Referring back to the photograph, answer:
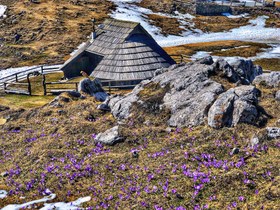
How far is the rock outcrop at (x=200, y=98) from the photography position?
55.4ft

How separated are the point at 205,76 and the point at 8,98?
22479mm

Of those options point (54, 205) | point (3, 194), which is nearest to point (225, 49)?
point (3, 194)

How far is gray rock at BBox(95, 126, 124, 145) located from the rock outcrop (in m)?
2.06

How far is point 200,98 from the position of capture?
18.8 meters

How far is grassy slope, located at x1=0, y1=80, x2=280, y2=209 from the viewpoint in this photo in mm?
13266

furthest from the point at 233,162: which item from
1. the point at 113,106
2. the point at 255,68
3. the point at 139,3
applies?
the point at 139,3

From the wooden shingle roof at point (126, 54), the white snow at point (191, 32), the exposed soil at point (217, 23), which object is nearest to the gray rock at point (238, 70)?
the wooden shingle roof at point (126, 54)

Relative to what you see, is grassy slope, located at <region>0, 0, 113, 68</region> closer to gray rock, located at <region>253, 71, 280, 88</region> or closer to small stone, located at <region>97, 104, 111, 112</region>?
small stone, located at <region>97, 104, 111, 112</region>

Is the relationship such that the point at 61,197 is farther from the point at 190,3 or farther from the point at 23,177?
the point at 190,3

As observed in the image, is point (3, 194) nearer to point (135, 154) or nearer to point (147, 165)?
point (135, 154)

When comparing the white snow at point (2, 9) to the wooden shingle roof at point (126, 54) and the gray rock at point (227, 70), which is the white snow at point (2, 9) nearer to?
the wooden shingle roof at point (126, 54)

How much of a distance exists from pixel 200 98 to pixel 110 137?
5385 millimetres

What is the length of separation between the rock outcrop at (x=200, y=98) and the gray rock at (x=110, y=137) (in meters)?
2.06

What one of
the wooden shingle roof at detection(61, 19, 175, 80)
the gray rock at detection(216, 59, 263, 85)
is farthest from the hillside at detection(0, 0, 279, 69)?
the gray rock at detection(216, 59, 263, 85)
